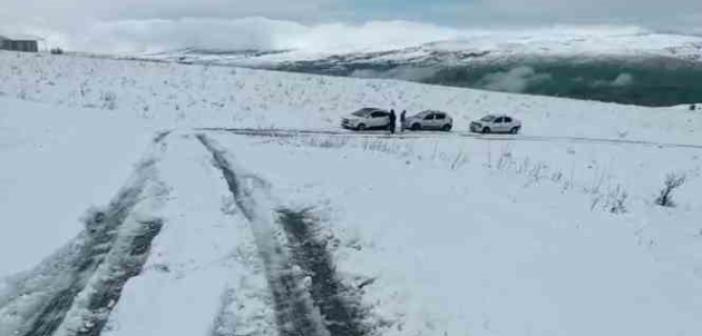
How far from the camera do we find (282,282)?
28.7 ft

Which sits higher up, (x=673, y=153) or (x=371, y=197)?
(x=371, y=197)

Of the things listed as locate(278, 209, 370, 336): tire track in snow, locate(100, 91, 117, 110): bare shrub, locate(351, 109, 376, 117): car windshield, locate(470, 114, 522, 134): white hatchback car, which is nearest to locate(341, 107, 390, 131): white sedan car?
locate(351, 109, 376, 117): car windshield

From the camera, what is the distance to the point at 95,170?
17.0m

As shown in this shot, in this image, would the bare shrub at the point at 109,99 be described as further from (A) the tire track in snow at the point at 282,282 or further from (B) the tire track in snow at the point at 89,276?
(B) the tire track in snow at the point at 89,276

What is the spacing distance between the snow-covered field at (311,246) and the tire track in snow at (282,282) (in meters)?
0.03

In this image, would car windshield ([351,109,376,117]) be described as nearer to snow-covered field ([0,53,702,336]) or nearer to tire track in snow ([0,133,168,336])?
snow-covered field ([0,53,702,336])

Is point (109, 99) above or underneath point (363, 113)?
above

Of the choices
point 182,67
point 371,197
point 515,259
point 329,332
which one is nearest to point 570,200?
point 371,197

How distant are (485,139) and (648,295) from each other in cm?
3114

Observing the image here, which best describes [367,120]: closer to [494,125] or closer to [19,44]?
[494,125]

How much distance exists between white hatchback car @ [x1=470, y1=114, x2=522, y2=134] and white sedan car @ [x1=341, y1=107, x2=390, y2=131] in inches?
250

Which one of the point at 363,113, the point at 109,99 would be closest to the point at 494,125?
the point at 363,113

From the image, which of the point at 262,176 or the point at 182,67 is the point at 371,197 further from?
the point at 182,67

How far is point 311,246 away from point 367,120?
32.2 meters
